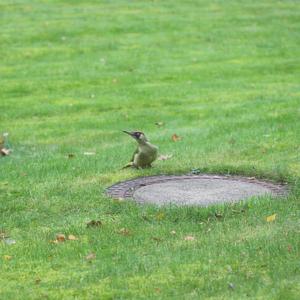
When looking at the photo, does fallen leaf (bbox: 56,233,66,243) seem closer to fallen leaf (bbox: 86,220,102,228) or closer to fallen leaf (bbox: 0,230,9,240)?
fallen leaf (bbox: 86,220,102,228)

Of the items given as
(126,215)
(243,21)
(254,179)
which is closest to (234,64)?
(243,21)

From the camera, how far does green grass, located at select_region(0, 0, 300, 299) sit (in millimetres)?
6809

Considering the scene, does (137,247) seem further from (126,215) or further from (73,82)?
(73,82)

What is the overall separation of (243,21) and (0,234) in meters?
18.0

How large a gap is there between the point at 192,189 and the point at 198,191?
12cm

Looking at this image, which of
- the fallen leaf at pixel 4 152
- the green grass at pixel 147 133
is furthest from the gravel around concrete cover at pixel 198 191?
the fallen leaf at pixel 4 152

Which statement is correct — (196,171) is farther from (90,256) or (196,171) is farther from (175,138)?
(90,256)

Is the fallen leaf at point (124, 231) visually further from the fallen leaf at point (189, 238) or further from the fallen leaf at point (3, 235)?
the fallen leaf at point (3, 235)

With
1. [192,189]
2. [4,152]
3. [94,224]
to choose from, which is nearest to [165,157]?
[192,189]

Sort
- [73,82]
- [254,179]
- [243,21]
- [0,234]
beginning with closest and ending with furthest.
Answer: [0,234] → [254,179] → [73,82] → [243,21]

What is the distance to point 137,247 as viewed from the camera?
7.43m

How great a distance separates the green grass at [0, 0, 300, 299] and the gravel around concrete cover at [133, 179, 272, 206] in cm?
35

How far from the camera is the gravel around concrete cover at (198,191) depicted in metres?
8.80

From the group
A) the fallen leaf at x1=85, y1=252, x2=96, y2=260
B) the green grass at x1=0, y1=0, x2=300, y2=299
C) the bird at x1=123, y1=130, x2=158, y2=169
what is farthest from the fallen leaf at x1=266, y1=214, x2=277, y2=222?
the bird at x1=123, y1=130, x2=158, y2=169
